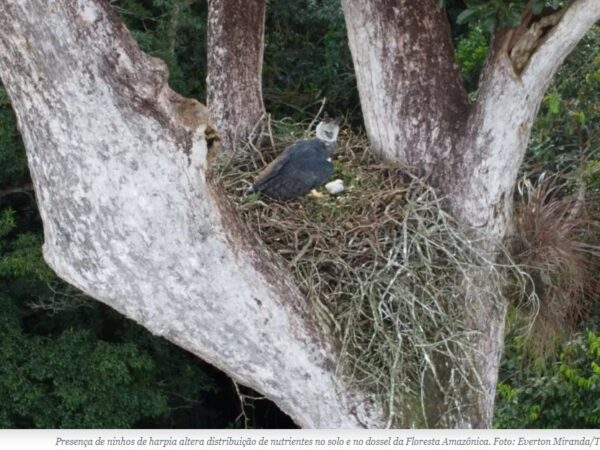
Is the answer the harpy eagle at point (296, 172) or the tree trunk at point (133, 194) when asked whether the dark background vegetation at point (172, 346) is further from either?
the tree trunk at point (133, 194)

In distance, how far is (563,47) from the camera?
4.64 m

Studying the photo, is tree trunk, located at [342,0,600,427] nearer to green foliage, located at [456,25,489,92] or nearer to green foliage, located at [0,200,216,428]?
green foliage, located at [456,25,489,92]

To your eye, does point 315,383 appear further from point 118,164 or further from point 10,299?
point 10,299

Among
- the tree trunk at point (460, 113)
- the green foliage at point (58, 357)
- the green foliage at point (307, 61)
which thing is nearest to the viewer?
the tree trunk at point (460, 113)

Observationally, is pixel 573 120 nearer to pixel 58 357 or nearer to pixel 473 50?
pixel 473 50

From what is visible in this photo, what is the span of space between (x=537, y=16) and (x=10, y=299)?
4477 millimetres

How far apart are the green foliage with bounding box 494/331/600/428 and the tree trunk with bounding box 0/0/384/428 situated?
242 cm

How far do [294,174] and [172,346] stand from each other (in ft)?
12.8

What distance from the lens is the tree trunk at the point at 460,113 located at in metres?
4.75

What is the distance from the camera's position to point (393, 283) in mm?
4586

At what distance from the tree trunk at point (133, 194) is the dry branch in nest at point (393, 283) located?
0.68ft

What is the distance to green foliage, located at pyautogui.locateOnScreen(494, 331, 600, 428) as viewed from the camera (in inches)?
253

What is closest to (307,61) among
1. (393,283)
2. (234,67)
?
(234,67)

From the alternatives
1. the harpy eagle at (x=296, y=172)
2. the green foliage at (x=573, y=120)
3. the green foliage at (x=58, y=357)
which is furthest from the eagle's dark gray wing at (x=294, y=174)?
the green foliage at (x=58, y=357)
